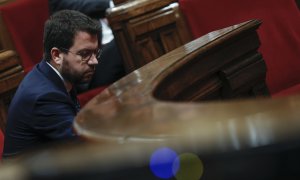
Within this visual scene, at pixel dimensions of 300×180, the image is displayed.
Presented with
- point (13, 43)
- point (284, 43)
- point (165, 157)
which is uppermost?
point (165, 157)

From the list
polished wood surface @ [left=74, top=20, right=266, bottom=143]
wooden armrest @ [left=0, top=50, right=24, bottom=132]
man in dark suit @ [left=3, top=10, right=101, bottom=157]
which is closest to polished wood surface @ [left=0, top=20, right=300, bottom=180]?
polished wood surface @ [left=74, top=20, right=266, bottom=143]

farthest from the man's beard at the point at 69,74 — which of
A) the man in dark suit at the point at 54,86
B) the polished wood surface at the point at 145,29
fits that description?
the polished wood surface at the point at 145,29

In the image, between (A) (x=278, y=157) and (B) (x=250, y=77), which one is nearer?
(A) (x=278, y=157)

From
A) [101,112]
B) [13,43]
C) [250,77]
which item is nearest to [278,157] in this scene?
[101,112]

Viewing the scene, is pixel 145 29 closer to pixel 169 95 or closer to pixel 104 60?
pixel 104 60

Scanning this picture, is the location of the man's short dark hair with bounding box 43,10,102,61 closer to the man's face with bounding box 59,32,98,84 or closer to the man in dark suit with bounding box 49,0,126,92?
the man's face with bounding box 59,32,98,84

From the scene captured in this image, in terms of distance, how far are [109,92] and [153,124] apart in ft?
0.64

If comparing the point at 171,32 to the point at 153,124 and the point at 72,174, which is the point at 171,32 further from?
the point at 72,174

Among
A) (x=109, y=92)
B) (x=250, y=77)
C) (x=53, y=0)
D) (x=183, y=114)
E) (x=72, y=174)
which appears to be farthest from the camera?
(x=53, y=0)

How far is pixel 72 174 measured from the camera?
21 centimetres

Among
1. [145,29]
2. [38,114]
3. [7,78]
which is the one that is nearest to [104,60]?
[145,29]

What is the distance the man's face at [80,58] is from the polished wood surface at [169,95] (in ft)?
0.60

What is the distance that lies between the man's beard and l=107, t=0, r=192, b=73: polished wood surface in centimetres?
30

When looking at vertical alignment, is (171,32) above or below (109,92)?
below
